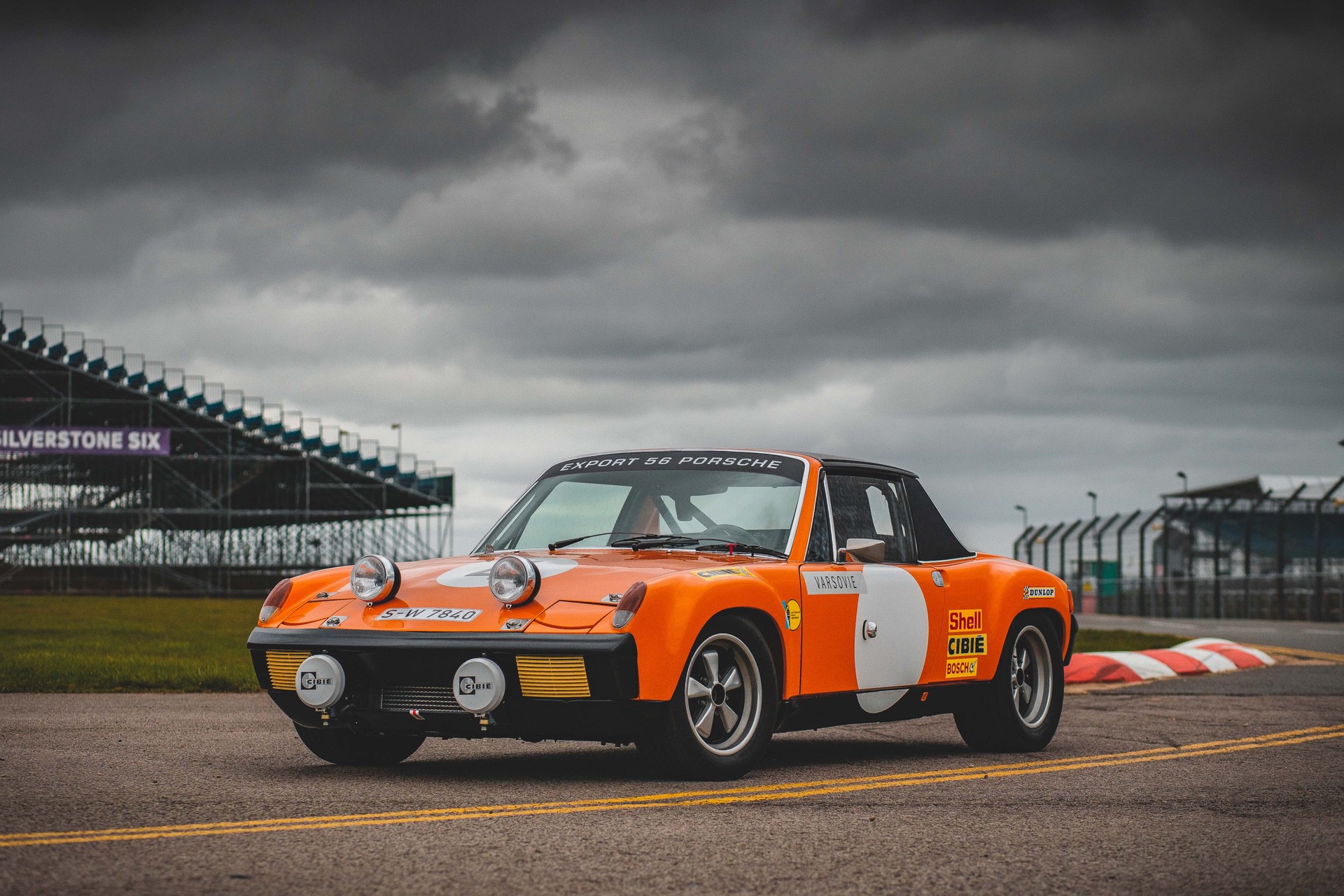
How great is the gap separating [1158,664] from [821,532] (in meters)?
7.99

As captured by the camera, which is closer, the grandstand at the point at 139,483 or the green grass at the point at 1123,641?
the green grass at the point at 1123,641

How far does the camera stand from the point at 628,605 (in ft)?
19.9

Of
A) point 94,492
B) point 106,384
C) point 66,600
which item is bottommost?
point 66,600

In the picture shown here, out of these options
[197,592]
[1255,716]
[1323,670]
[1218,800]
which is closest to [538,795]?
[1218,800]

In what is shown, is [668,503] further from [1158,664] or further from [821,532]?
[1158,664]

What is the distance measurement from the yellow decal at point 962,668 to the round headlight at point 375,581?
9.53 feet

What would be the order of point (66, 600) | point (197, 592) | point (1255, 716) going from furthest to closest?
point (197, 592)
point (66, 600)
point (1255, 716)

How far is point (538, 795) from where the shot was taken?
591 cm

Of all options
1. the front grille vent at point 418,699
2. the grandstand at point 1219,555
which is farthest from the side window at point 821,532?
the grandstand at point 1219,555

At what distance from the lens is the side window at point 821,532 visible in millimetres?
7258

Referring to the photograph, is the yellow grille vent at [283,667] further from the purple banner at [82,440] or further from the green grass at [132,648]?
the purple banner at [82,440]

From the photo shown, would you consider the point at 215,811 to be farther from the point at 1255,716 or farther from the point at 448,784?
the point at 1255,716

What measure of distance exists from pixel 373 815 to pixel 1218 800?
3235 mm

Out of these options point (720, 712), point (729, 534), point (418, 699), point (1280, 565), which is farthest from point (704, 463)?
point (1280, 565)
